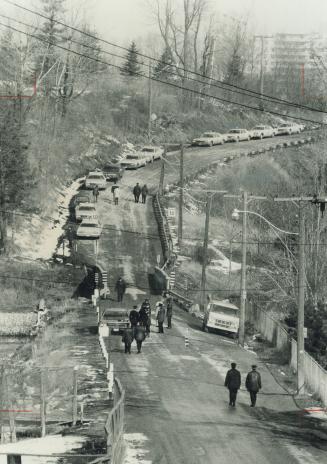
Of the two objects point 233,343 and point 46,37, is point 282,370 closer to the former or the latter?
point 233,343

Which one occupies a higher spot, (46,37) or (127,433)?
(46,37)

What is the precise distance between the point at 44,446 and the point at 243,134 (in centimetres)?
9026

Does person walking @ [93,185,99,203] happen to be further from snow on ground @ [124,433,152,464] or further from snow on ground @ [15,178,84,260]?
snow on ground @ [124,433,152,464]

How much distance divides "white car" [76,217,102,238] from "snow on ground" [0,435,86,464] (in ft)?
131

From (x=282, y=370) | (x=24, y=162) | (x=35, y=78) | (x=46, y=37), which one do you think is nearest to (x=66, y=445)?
(x=282, y=370)

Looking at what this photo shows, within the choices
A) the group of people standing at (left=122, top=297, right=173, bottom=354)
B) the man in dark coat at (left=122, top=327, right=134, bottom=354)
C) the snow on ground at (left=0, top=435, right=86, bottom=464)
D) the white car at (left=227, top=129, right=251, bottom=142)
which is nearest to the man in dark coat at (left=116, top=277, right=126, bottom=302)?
the group of people standing at (left=122, top=297, right=173, bottom=354)

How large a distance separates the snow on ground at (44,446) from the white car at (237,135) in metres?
87.3

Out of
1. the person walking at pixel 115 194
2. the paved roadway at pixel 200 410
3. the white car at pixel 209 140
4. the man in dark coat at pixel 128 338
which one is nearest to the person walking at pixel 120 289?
the paved roadway at pixel 200 410

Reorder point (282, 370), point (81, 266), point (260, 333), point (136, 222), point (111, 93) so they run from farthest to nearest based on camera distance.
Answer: point (111, 93) → point (136, 222) → point (81, 266) → point (260, 333) → point (282, 370)

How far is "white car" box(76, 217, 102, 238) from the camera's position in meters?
63.2

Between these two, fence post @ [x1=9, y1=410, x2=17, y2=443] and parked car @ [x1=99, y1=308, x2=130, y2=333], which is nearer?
fence post @ [x1=9, y1=410, x2=17, y2=443]

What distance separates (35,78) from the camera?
9131 centimetres

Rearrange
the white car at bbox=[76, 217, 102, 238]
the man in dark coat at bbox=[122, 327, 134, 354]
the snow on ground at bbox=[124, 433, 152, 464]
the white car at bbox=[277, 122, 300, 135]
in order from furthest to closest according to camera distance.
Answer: the white car at bbox=[277, 122, 300, 135]
the white car at bbox=[76, 217, 102, 238]
the man in dark coat at bbox=[122, 327, 134, 354]
the snow on ground at bbox=[124, 433, 152, 464]

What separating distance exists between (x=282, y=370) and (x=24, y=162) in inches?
1288
